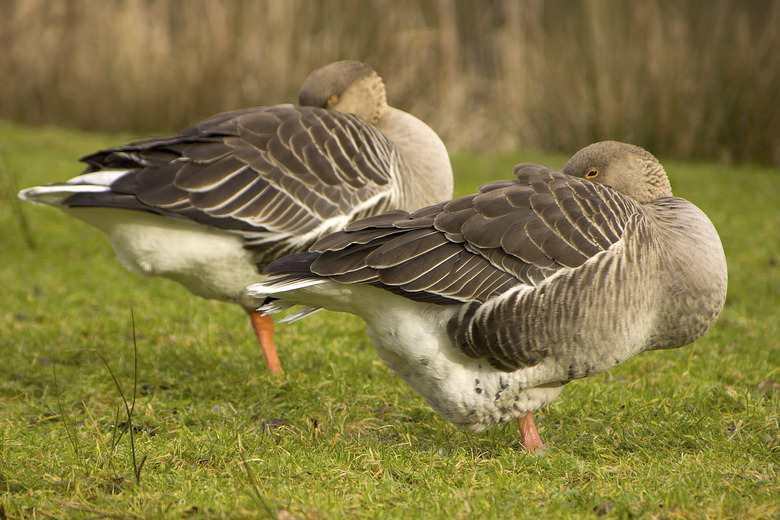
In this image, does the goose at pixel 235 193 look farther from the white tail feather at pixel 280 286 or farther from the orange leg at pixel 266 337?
the white tail feather at pixel 280 286

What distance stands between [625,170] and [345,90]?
2.16 m

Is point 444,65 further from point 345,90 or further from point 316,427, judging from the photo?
point 316,427

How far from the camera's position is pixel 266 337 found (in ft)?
15.1

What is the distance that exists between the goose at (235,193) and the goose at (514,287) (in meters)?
0.91

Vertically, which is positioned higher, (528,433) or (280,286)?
(280,286)

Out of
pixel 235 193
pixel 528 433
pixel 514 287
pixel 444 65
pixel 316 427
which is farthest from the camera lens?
pixel 444 65

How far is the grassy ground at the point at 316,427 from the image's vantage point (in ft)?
9.18

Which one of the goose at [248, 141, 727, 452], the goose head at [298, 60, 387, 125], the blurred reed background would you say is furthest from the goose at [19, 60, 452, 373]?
the blurred reed background

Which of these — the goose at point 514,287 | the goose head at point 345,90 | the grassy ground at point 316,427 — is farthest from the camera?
the goose head at point 345,90

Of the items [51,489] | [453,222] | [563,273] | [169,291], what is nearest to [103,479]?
[51,489]

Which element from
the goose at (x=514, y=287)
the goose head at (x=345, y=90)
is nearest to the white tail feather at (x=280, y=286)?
the goose at (x=514, y=287)

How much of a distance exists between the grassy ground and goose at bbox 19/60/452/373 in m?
0.58

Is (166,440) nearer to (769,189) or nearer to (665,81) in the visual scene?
(769,189)

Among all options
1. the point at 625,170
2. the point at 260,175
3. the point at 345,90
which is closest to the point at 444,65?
the point at 345,90
